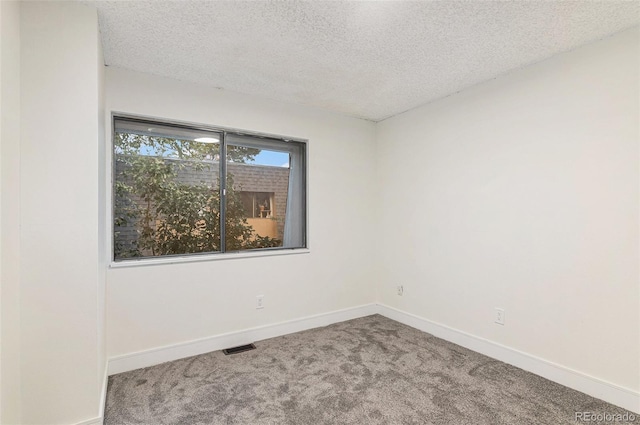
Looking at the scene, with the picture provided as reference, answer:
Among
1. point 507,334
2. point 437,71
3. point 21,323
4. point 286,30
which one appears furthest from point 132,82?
point 507,334

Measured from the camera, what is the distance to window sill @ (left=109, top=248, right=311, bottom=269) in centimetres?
261

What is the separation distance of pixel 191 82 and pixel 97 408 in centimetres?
257

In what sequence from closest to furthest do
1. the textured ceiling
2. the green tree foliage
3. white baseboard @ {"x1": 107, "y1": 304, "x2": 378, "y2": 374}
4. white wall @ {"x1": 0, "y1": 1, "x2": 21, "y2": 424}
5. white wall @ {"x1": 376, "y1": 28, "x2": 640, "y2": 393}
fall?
white wall @ {"x1": 0, "y1": 1, "x2": 21, "y2": 424} → the textured ceiling → white wall @ {"x1": 376, "y1": 28, "x2": 640, "y2": 393} → white baseboard @ {"x1": 107, "y1": 304, "x2": 378, "y2": 374} → the green tree foliage

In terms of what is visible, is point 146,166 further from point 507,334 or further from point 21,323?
point 507,334

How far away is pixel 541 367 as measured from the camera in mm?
2461

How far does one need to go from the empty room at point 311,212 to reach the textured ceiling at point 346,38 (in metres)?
0.02

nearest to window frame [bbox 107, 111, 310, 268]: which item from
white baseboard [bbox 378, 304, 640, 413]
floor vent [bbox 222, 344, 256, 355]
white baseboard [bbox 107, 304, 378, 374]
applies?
white baseboard [bbox 107, 304, 378, 374]

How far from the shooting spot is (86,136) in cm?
183

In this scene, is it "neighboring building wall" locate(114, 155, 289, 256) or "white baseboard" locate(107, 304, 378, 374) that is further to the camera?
"neighboring building wall" locate(114, 155, 289, 256)

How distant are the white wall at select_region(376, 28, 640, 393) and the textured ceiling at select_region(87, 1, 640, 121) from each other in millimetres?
276

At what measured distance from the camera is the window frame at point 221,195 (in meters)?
2.59

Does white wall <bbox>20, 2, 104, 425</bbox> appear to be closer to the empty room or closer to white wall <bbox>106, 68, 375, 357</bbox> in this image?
the empty room

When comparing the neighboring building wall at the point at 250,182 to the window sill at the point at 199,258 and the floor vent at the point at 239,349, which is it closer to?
the window sill at the point at 199,258

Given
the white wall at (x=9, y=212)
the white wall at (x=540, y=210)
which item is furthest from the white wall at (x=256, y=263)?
the white wall at (x=9, y=212)
